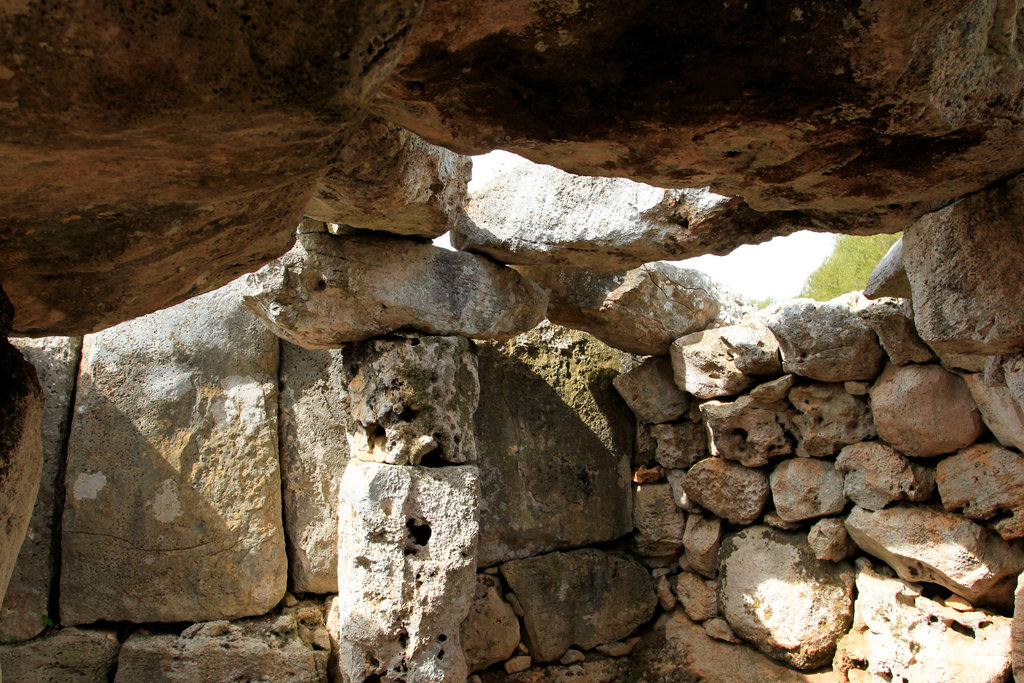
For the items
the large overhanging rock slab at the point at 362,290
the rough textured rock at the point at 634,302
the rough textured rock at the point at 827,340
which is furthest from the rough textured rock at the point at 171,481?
the rough textured rock at the point at 827,340

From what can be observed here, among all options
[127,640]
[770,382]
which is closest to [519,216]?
[770,382]

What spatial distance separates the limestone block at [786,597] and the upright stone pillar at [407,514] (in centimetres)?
182

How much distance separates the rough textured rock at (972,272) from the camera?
204cm

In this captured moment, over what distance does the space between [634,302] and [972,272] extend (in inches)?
79.9

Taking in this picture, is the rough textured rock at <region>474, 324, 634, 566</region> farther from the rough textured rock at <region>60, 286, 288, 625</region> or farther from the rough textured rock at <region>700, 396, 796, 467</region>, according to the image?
the rough textured rock at <region>60, 286, 288, 625</region>

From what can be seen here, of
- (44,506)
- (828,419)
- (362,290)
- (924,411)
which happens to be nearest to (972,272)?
(924,411)

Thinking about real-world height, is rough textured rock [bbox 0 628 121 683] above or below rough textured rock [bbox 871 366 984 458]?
below

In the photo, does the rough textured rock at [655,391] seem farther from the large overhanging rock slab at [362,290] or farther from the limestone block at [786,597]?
the large overhanging rock slab at [362,290]

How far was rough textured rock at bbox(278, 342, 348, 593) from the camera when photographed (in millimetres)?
3771

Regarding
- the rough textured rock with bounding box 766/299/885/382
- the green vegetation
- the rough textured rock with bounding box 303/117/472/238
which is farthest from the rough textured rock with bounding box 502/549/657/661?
the green vegetation

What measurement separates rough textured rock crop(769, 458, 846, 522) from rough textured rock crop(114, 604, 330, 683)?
2.41 m

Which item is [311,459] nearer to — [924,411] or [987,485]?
[924,411]

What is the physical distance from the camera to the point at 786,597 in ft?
13.0

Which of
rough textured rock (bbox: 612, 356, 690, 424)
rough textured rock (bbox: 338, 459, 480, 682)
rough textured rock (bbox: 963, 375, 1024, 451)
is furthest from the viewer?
rough textured rock (bbox: 612, 356, 690, 424)
